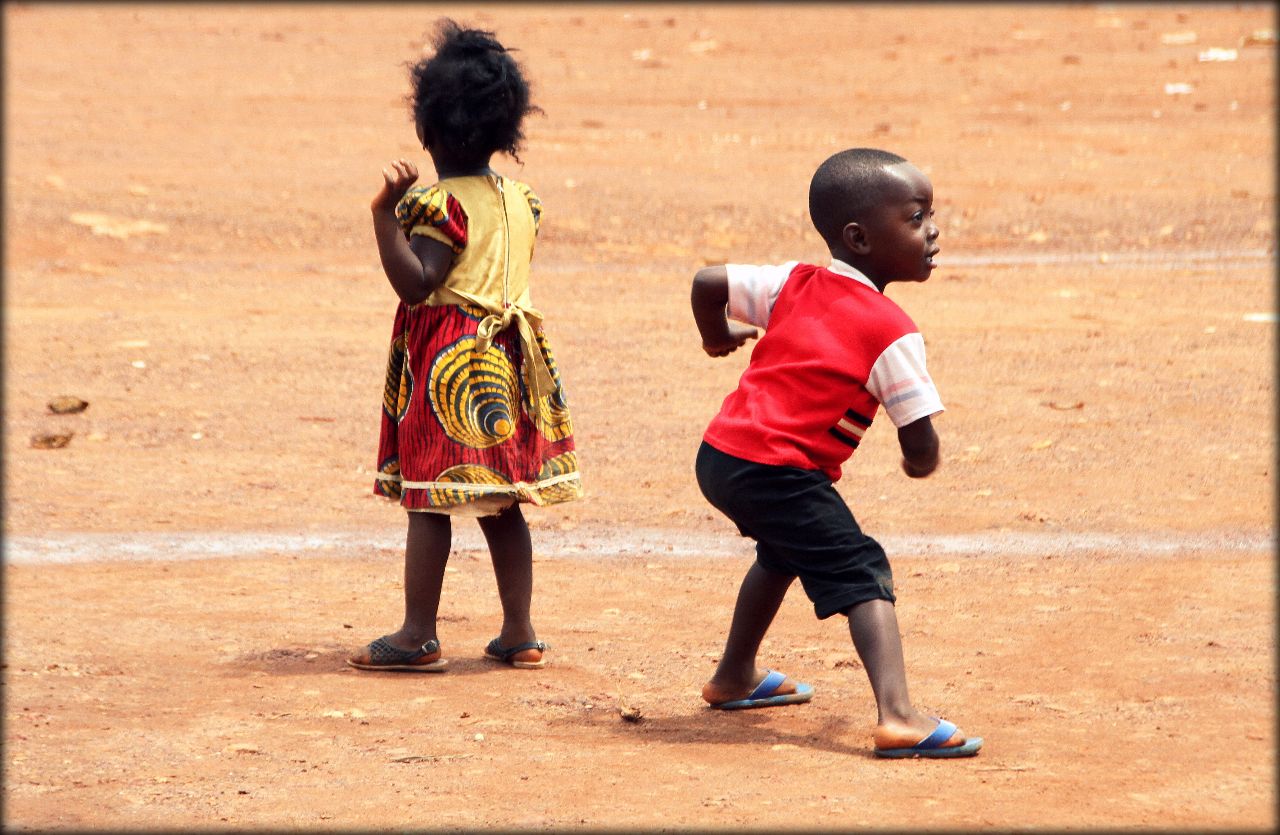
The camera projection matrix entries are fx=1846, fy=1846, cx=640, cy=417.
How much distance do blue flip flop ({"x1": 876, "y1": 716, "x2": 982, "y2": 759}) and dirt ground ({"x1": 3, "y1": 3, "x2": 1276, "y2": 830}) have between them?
0.04 metres

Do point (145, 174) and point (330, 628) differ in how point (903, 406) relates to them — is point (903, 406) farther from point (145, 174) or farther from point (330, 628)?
point (145, 174)

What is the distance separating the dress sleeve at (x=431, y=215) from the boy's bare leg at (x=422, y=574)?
72 centimetres

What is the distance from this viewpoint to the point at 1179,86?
19.2 meters

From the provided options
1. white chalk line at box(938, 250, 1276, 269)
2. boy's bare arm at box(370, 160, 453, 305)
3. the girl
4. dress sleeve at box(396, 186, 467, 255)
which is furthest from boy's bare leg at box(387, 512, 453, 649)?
white chalk line at box(938, 250, 1276, 269)

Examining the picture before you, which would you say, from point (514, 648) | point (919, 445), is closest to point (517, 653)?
point (514, 648)

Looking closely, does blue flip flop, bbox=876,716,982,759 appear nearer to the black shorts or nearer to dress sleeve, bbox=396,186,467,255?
the black shorts

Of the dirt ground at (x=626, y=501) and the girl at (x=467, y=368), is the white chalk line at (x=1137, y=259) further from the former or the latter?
Result: the girl at (x=467, y=368)

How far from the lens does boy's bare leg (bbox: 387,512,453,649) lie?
15.6ft

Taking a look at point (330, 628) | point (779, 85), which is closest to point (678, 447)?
point (330, 628)

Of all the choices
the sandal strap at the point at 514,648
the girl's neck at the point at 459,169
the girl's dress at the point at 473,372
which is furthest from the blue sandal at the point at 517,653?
the girl's neck at the point at 459,169

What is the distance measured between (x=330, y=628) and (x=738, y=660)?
1.36m

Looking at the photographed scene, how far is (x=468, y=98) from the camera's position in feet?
15.3

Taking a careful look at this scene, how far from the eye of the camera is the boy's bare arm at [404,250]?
435 centimetres

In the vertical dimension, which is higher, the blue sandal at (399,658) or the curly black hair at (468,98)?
the curly black hair at (468,98)
